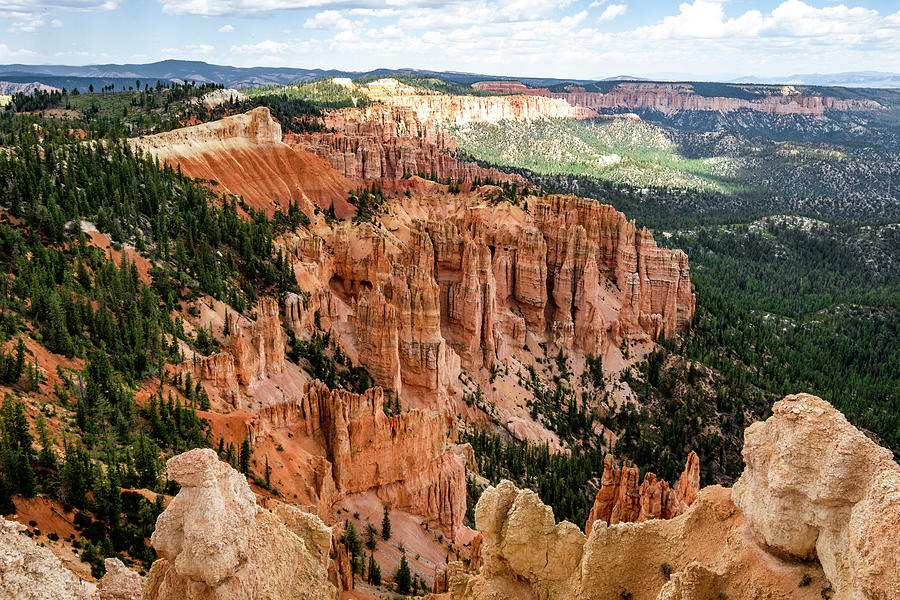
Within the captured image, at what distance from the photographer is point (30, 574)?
1115cm

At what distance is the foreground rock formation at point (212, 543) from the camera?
12.1m

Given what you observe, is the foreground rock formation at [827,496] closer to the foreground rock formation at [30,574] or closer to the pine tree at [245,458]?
the foreground rock formation at [30,574]

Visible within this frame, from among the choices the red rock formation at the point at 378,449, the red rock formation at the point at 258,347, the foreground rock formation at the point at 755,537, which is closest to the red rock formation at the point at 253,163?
the red rock formation at the point at 258,347

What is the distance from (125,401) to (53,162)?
30.1 metres

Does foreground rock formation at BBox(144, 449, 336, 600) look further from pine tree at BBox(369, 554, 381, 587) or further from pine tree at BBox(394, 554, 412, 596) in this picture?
pine tree at BBox(394, 554, 412, 596)

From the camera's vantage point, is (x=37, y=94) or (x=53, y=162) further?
(x=37, y=94)

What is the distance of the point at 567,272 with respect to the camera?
A: 2377 inches

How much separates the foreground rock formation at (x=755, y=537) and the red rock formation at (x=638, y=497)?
33.4ft

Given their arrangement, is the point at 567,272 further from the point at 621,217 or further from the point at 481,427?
the point at 481,427

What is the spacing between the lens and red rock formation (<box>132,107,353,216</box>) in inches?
2484

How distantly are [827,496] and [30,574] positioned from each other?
13.6m

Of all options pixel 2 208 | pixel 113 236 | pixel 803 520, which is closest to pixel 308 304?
pixel 113 236

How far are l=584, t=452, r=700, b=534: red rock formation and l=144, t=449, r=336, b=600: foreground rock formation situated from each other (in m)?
14.7

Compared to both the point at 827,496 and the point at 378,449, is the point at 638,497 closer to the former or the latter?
the point at 378,449
